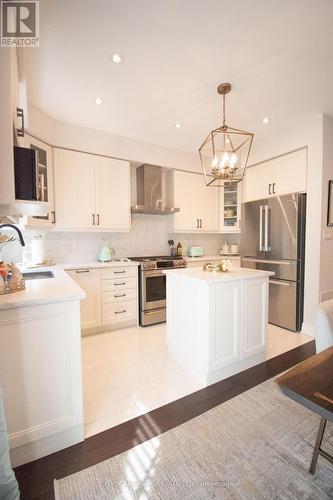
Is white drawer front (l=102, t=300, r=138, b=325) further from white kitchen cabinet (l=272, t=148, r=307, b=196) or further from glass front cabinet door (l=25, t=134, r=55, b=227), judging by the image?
white kitchen cabinet (l=272, t=148, r=307, b=196)

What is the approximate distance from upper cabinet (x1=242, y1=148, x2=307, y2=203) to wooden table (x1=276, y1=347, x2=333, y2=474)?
108 inches

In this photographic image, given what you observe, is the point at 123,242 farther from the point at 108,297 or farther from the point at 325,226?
the point at 325,226

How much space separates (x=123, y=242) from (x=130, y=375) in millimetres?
2123

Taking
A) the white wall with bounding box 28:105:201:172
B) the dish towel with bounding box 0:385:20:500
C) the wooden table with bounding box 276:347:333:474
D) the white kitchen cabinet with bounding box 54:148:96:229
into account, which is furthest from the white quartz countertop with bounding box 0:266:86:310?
the white wall with bounding box 28:105:201:172

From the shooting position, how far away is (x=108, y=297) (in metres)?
3.12

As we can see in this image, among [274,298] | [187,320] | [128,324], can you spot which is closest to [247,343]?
[187,320]

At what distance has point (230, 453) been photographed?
1336 millimetres

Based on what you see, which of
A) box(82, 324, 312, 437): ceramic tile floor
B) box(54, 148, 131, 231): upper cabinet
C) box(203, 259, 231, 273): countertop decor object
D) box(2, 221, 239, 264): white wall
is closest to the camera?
box(82, 324, 312, 437): ceramic tile floor

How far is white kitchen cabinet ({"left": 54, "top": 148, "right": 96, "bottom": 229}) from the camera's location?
2.93 metres

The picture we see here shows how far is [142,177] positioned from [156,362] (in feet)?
8.84

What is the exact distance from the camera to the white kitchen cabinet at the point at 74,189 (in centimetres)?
293

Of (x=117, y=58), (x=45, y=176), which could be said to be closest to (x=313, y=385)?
(x=117, y=58)

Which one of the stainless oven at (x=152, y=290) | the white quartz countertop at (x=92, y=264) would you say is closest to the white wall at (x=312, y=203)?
the stainless oven at (x=152, y=290)

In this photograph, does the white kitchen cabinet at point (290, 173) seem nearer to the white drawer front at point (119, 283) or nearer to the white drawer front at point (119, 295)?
the white drawer front at point (119, 283)
